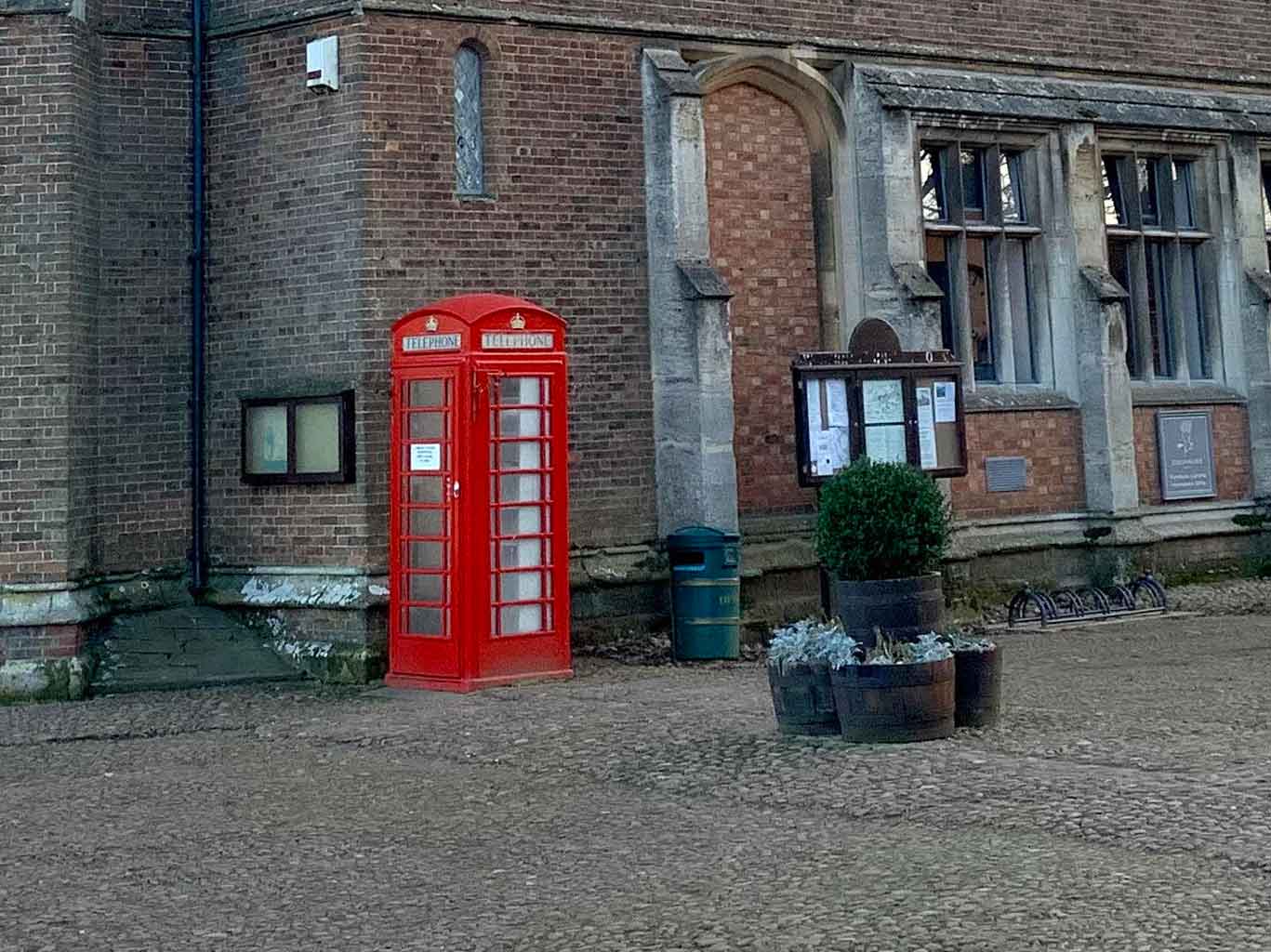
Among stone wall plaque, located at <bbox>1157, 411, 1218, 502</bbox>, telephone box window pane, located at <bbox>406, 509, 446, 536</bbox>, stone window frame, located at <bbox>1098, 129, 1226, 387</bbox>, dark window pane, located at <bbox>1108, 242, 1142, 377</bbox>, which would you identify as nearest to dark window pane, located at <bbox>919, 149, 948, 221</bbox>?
stone window frame, located at <bbox>1098, 129, 1226, 387</bbox>

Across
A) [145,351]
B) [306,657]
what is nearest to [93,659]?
[306,657]

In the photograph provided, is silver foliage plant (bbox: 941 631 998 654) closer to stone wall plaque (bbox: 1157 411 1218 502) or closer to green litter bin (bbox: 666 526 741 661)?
green litter bin (bbox: 666 526 741 661)

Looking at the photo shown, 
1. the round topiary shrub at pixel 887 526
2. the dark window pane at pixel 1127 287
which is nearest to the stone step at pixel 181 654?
the round topiary shrub at pixel 887 526

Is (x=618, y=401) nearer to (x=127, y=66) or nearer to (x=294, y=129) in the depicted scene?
(x=294, y=129)

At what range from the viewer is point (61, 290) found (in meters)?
12.5

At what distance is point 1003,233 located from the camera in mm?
16062

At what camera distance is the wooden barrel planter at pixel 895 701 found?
8664mm

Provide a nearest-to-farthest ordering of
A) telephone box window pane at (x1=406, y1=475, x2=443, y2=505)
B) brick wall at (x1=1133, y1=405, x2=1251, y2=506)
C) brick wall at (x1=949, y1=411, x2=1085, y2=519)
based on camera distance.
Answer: telephone box window pane at (x1=406, y1=475, x2=443, y2=505), brick wall at (x1=949, y1=411, x2=1085, y2=519), brick wall at (x1=1133, y1=405, x2=1251, y2=506)

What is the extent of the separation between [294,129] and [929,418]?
5.56 m

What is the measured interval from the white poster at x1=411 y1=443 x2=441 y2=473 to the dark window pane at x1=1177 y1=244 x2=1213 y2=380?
359 inches

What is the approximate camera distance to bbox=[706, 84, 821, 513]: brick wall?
47.7 feet

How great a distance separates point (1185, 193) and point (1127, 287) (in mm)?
1307

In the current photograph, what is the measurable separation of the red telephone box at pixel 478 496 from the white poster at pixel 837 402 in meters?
2.36

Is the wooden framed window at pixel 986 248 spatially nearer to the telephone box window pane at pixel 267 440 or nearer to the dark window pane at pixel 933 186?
the dark window pane at pixel 933 186
